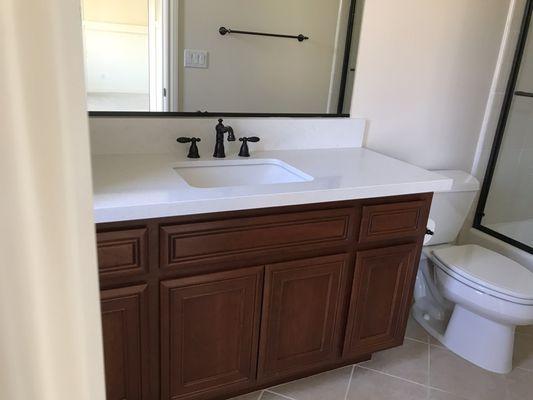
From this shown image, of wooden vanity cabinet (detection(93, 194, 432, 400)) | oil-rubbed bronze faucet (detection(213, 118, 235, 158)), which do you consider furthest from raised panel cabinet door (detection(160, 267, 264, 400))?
oil-rubbed bronze faucet (detection(213, 118, 235, 158))

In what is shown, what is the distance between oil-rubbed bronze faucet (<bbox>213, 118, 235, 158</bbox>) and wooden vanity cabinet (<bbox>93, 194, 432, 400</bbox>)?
44 centimetres

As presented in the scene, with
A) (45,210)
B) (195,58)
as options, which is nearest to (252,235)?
(195,58)

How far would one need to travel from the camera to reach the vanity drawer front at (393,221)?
1612mm

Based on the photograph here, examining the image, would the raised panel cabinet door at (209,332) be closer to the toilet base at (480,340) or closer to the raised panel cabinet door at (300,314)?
the raised panel cabinet door at (300,314)

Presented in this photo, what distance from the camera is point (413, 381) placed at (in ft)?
6.31

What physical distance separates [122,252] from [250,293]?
1.46 feet

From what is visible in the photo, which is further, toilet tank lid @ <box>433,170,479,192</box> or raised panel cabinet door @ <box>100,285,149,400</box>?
toilet tank lid @ <box>433,170,479,192</box>

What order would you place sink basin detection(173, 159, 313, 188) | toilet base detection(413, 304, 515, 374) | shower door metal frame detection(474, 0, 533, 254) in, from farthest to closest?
shower door metal frame detection(474, 0, 533, 254) → toilet base detection(413, 304, 515, 374) → sink basin detection(173, 159, 313, 188)

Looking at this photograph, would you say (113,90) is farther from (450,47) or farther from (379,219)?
(450,47)

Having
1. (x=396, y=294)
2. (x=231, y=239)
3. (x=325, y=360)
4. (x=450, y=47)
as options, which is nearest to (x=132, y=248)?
(x=231, y=239)

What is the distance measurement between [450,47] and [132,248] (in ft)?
5.88

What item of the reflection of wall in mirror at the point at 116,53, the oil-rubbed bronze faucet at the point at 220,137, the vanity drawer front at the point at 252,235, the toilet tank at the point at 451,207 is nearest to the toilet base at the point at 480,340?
the toilet tank at the point at 451,207

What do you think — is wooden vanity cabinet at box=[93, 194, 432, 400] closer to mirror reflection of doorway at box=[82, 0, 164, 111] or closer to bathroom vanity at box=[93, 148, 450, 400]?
bathroom vanity at box=[93, 148, 450, 400]

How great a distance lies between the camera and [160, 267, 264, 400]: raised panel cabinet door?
1.38 metres
